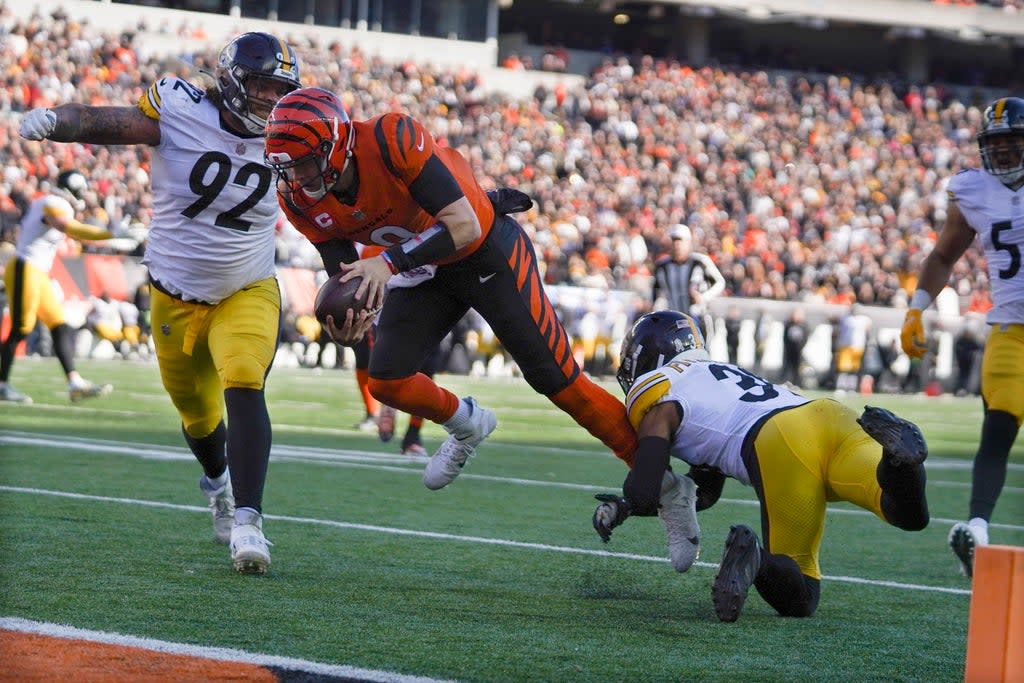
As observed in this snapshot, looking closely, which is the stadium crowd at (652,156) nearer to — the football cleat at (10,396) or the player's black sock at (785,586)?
the football cleat at (10,396)

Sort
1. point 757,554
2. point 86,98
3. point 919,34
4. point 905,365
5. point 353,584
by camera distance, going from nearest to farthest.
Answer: point 757,554 < point 353,584 < point 905,365 < point 86,98 < point 919,34

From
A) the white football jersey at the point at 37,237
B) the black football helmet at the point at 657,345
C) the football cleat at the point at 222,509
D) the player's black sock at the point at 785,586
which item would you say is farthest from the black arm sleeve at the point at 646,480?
the white football jersey at the point at 37,237

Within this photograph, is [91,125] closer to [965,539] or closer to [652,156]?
[965,539]

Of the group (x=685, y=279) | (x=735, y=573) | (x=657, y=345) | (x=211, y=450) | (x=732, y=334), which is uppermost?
(x=657, y=345)

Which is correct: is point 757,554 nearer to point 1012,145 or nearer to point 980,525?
point 980,525

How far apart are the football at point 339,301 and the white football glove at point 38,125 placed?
1199 mm

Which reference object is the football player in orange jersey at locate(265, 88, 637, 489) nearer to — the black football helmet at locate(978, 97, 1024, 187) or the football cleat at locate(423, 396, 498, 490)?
the football cleat at locate(423, 396, 498, 490)

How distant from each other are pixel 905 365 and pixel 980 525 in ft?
61.5

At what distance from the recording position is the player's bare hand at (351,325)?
4.27 meters

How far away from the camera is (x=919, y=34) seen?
1548 inches

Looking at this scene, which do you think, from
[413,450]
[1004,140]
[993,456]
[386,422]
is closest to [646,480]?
[993,456]

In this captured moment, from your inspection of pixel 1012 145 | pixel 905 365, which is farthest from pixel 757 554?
pixel 905 365

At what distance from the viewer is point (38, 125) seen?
4758mm

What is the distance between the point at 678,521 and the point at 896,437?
1.02 metres
